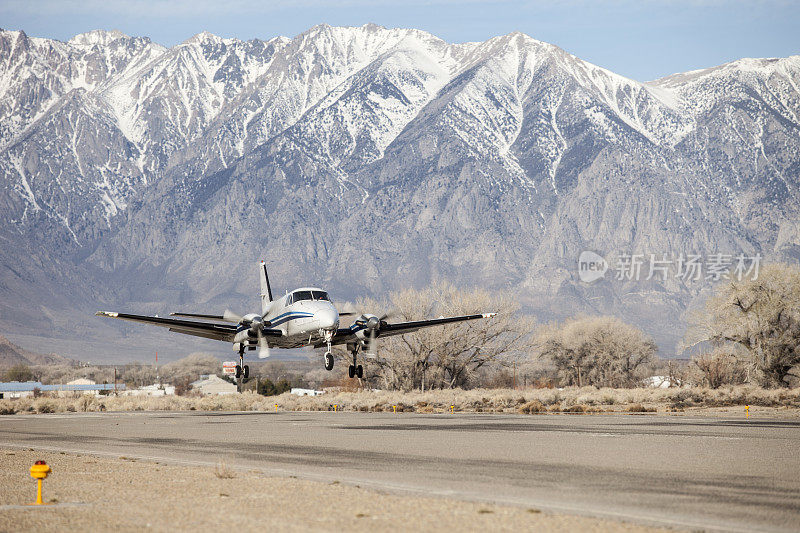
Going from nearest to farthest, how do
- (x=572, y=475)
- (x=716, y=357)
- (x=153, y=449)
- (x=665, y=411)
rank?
1. (x=572, y=475)
2. (x=153, y=449)
3. (x=665, y=411)
4. (x=716, y=357)

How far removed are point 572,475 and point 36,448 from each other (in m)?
18.8

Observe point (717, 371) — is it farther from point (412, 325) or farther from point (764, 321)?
point (412, 325)

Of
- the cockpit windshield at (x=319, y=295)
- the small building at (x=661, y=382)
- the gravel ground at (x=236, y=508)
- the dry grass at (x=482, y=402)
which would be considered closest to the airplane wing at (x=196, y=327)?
the cockpit windshield at (x=319, y=295)

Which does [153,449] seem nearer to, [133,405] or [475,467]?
[475,467]

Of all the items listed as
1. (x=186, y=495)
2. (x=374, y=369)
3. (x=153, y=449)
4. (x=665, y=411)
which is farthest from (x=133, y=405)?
(x=186, y=495)

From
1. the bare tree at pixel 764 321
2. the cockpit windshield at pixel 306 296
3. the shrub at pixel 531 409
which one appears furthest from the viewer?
the bare tree at pixel 764 321

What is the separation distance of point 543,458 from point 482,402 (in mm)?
41393

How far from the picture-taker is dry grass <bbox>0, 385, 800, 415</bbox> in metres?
59.8

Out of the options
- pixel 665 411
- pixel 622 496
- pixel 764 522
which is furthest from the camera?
pixel 665 411

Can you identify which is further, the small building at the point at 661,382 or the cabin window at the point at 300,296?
the small building at the point at 661,382

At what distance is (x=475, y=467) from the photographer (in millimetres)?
22391

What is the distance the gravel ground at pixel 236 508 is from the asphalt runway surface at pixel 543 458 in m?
0.84

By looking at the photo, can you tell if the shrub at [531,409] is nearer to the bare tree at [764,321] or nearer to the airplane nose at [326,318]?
the airplane nose at [326,318]

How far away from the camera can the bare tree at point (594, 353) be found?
114562 millimetres
